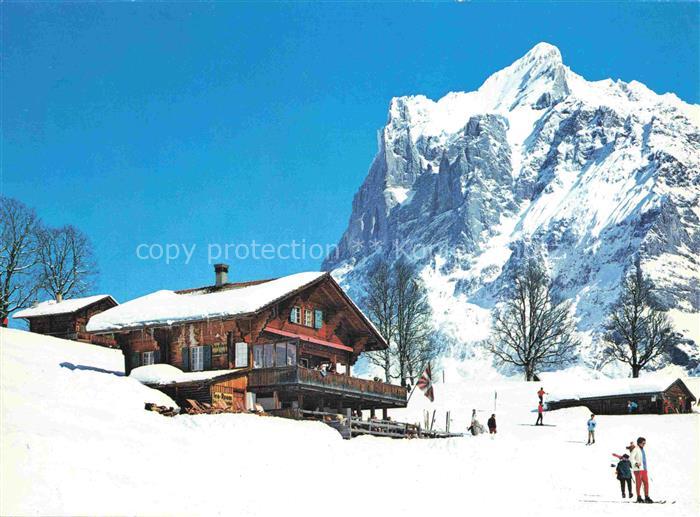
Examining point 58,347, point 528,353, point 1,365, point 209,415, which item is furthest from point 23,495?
point 528,353

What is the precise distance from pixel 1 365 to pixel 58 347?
53.4 feet

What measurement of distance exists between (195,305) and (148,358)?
4000 millimetres

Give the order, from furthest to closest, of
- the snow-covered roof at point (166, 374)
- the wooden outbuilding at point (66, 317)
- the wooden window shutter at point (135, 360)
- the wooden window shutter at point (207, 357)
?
the wooden outbuilding at point (66, 317)
the wooden window shutter at point (135, 360)
the wooden window shutter at point (207, 357)
the snow-covered roof at point (166, 374)

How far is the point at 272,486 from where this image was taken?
23516 mm

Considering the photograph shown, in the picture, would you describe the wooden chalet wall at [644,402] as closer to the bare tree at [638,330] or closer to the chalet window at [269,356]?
the bare tree at [638,330]

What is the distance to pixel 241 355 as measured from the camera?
41344 millimetres

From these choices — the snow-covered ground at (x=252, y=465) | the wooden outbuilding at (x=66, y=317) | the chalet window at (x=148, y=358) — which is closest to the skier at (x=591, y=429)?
the snow-covered ground at (x=252, y=465)

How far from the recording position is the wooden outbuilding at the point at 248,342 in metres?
39.3

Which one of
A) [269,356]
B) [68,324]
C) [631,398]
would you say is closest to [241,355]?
[269,356]

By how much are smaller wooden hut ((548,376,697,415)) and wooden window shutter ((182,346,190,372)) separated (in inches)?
1207

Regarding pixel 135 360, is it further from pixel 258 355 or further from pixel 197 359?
pixel 258 355

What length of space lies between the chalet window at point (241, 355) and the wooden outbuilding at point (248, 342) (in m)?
0.05

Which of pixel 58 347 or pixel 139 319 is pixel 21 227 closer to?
pixel 58 347

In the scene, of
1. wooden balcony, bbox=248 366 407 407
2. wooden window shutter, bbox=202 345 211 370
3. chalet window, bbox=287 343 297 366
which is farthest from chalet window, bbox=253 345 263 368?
wooden balcony, bbox=248 366 407 407
